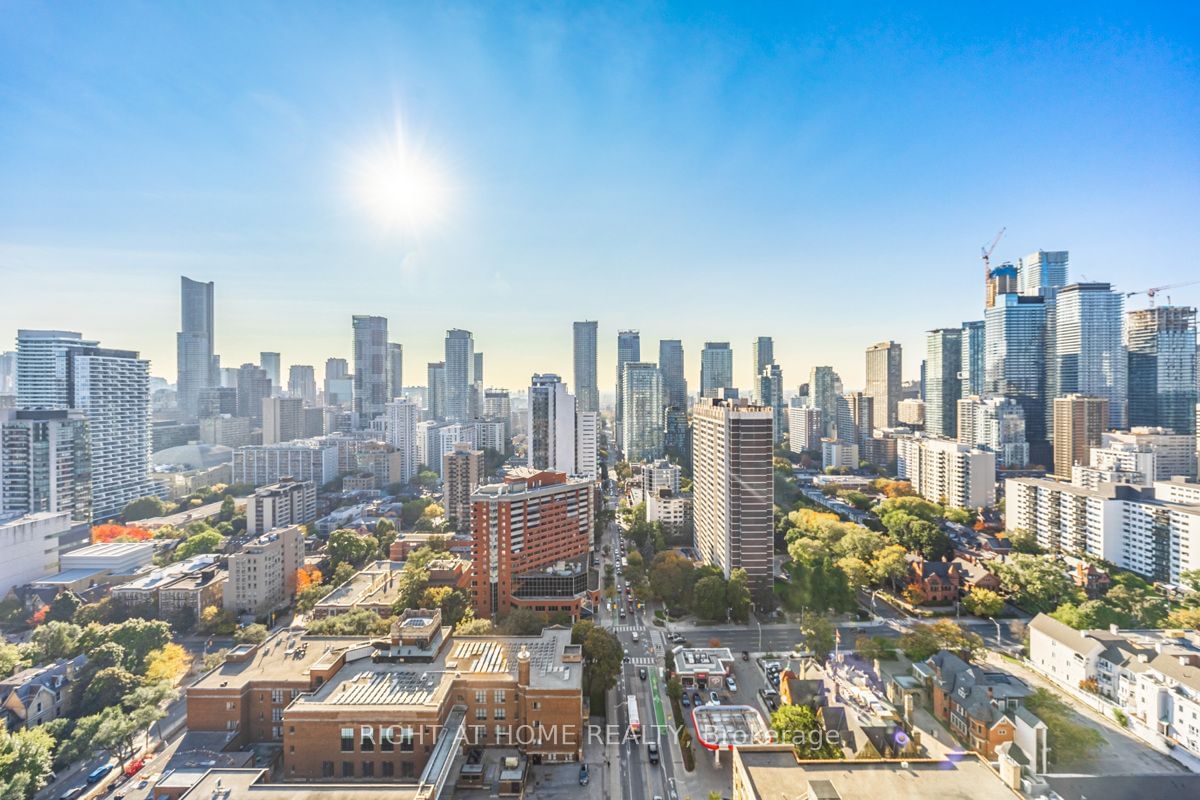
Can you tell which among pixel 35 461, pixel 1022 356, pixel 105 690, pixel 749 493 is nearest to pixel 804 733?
pixel 749 493

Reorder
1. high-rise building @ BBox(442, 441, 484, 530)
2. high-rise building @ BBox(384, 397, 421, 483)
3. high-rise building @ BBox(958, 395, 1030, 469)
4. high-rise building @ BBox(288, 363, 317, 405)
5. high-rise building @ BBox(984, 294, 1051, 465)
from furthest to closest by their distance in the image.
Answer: high-rise building @ BBox(288, 363, 317, 405)
high-rise building @ BBox(384, 397, 421, 483)
high-rise building @ BBox(984, 294, 1051, 465)
high-rise building @ BBox(958, 395, 1030, 469)
high-rise building @ BBox(442, 441, 484, 530)

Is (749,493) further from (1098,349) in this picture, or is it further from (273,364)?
(273,364)

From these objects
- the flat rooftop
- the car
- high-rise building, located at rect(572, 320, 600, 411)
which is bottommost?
the car

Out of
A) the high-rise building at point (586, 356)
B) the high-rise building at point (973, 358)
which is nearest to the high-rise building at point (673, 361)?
the high-rise building at point (586, 356)

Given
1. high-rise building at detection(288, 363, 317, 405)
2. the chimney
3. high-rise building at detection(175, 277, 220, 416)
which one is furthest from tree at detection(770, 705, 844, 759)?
high-rise building at detection(288, 363, 317, 405)

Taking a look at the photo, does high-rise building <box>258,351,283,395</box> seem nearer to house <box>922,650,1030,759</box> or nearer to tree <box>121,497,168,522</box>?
tree <box>121,497,168,522</box>
